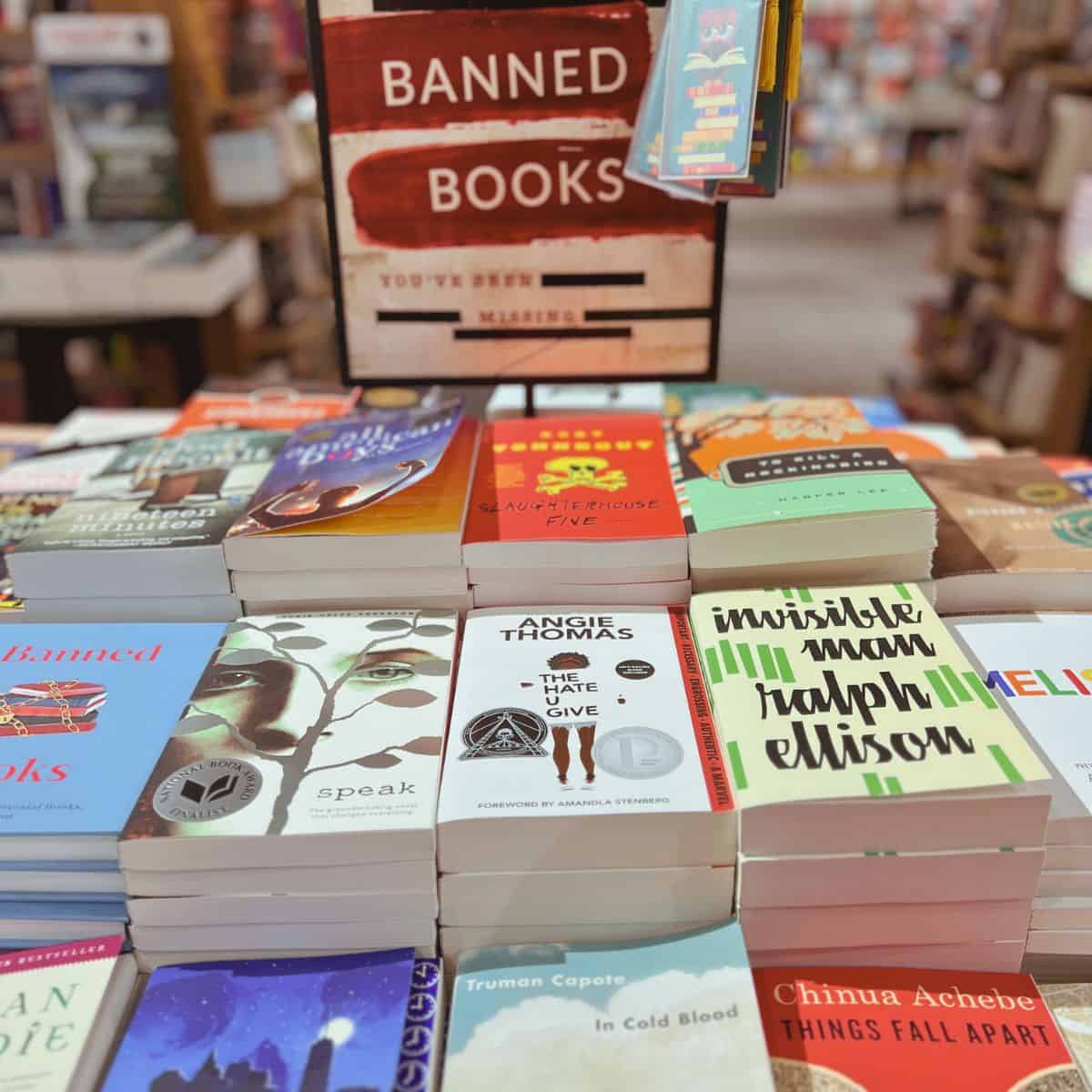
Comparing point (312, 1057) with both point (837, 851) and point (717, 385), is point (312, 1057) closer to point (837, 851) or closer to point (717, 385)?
point (837, 851)

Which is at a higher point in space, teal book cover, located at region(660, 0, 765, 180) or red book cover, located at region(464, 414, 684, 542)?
teal book cover, located at region(660, 0, 765, 180)

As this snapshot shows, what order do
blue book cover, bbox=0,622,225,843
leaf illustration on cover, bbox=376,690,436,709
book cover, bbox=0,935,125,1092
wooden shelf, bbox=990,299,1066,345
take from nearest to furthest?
1. book cover, bbox=0,935,125,1092
2. blue book cover, bbox=0,622,225,843
3. leaf illustration on cover, bbox=376,690,436,709
4. wooden shelf, bbox=990,299,1066,345

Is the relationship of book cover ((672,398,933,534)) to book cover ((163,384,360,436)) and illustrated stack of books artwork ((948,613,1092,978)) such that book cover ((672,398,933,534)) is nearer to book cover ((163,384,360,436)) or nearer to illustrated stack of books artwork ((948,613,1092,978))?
illustrated stack of books artwork ((948,613,1092,978))

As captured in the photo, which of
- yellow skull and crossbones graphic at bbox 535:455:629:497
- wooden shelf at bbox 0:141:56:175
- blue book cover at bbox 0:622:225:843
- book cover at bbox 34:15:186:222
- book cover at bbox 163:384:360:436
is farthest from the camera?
wooden shelf at bbox 0:141:56:175

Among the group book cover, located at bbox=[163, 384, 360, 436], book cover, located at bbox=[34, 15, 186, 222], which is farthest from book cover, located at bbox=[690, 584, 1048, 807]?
book cover, located at bbox=[34, 15, 186, 222]

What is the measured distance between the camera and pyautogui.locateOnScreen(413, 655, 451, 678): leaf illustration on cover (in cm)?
98

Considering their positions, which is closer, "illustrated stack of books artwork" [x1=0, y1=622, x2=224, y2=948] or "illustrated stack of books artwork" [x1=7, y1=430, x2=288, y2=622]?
"illustrated stack of books artwork" [x1=0, y1=622, x2=224, y2=948]

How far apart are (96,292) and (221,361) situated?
1.61 feet

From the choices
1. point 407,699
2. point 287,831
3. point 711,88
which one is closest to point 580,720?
point 407,699

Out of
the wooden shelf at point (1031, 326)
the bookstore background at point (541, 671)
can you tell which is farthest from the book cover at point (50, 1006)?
the wooden shelf at point (1031, 326)

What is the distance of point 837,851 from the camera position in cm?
81

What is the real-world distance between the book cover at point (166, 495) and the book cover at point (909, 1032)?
0.72 m

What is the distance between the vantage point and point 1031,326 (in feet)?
11.3

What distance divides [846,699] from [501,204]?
74cm
